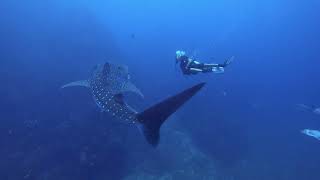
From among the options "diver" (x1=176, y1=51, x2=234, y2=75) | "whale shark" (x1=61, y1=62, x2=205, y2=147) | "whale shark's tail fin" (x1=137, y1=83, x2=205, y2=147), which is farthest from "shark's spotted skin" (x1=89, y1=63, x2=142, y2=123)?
"diver" (x1=176, y1=51, x2=234, y2=75)

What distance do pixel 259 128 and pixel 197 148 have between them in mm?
9397

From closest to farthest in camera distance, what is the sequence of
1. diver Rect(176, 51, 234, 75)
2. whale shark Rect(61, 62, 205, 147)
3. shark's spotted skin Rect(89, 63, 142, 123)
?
whale shark Rect(61, 62, 205, 147)
shark's spotted skin Rect(89, 63, 142, 123)
diver Rect(176, 51, 234, 75)

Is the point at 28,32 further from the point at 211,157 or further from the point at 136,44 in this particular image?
the point at 211,157

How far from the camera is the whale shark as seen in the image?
7.96 meters

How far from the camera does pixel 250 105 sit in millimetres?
36125

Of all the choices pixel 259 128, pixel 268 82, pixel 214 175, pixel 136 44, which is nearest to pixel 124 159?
pixel 214 175

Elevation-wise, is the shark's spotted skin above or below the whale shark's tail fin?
below

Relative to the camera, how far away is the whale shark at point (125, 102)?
7.96 metres

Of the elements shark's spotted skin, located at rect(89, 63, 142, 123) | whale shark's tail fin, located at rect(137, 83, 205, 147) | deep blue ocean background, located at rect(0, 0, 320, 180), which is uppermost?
whale shark's tail fin, located at rect(137, 83, 205, 147)

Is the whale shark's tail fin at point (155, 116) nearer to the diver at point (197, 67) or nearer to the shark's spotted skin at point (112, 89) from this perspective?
the shark's spotted skin at point (112, 89)

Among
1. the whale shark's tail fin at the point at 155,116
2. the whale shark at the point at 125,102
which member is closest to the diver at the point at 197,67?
the whale shark at the point at 125,102

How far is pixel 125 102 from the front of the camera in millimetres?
12773

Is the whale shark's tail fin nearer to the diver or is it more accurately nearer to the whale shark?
the whale shark

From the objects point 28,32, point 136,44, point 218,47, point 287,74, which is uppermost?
point 28,32
